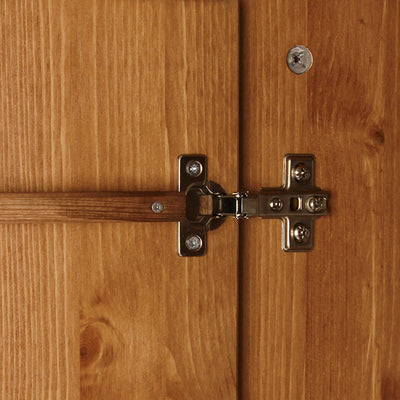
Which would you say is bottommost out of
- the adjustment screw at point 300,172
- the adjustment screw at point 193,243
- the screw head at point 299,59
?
the adjustment screw at point 193,243

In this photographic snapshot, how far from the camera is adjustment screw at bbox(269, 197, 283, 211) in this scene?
0.56m

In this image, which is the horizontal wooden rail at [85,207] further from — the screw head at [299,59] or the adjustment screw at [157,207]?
the screw head at [299,59]

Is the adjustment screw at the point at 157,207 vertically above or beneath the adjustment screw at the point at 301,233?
above

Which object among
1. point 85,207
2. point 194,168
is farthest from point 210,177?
point 85,207

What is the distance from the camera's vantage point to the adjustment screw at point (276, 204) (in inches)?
22.2

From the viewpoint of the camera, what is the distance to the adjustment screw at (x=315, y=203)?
1.88 feet

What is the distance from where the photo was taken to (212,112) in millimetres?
554

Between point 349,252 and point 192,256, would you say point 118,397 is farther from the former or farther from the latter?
point 349,252

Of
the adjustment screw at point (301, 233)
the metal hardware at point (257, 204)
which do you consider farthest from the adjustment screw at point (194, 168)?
the adjustment screw at point (301, 233)

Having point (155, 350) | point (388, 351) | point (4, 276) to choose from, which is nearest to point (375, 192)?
point (388, 351)

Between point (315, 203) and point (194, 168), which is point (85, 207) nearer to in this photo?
point (194, 168)

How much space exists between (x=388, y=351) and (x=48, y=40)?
0.47 meters

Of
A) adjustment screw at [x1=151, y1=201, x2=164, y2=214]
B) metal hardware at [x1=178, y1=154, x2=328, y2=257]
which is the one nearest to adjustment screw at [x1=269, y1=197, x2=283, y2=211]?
metal hardware at [x1=178, y1=154, x2=328, y2=257]

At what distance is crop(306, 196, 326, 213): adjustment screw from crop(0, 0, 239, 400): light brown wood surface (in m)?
0.08
